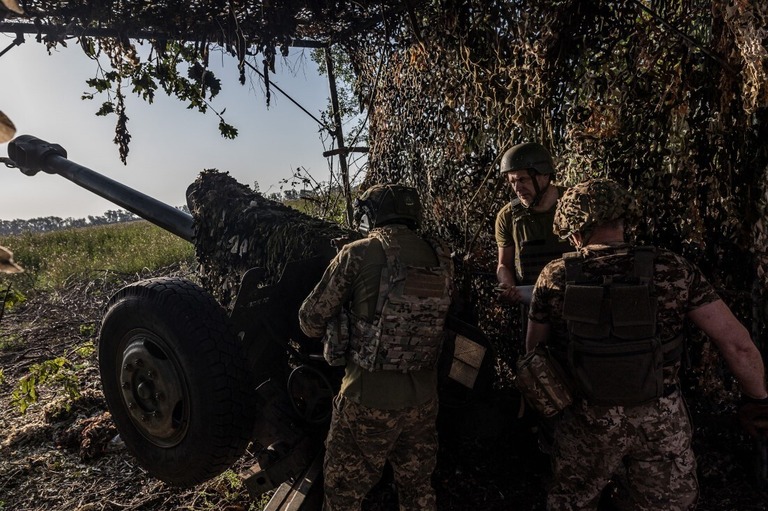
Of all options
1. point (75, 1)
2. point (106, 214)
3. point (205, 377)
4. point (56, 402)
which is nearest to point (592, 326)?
point (205, 377)

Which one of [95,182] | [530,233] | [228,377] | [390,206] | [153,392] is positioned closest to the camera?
[390,206]

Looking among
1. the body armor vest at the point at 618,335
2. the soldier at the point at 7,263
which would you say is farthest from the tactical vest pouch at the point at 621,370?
the soldier at the point at 7,263

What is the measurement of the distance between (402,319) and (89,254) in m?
16.8

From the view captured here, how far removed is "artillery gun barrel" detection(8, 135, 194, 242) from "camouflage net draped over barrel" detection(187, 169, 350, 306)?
0.30 meters

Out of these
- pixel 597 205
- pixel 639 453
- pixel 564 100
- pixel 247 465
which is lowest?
pixel 247 465

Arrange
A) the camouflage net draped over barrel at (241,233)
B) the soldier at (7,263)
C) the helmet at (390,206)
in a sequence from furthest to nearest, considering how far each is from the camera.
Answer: the camouflage net draped over barrel at (241,233) → the helmet at (390,206) → the soldier at (7,263)

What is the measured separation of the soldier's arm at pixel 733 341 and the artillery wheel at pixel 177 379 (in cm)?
218

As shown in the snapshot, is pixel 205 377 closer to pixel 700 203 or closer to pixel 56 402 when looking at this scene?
pixel 700 203

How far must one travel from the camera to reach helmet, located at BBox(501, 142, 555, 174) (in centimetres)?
282

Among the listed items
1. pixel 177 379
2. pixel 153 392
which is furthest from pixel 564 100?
pixel 153 392

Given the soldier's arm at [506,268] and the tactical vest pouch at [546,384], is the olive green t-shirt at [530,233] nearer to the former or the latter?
the soldier's arm at [506,268]

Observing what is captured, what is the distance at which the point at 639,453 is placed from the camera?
204 centimetres

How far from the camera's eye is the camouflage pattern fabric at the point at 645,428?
194 cm

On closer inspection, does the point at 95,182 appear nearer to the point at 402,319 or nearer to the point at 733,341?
the point at 402,319
